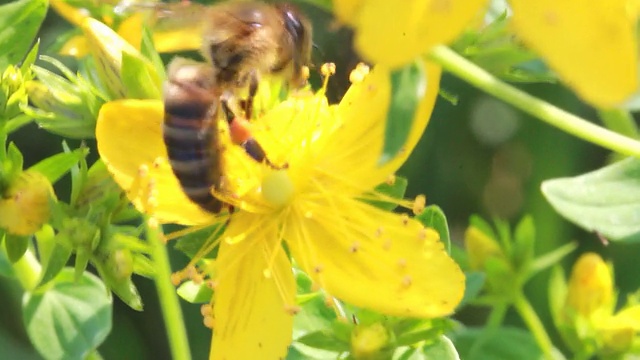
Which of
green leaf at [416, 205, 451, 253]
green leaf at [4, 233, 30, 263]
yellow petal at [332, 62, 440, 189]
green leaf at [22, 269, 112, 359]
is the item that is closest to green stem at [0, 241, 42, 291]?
green leaf at [22, 269, 112, 359]

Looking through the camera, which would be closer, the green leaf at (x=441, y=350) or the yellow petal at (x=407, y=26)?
the yellow petal at (x=407, y=26)

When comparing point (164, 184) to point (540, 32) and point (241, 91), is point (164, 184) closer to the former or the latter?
point (241, 91)

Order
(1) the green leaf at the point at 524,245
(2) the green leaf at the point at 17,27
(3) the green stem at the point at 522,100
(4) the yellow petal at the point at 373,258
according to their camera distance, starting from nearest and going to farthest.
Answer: (3) the green stem at the point at 522,100 < (4) the yellow petal at the point at 373,258 < (2) the green leaf at the point at 17,27 < (1) the green leaf at the point at 524,245

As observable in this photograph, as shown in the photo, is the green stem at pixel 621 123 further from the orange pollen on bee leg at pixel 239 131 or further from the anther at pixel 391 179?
the orange pollen on bee leg at pixel 239 131

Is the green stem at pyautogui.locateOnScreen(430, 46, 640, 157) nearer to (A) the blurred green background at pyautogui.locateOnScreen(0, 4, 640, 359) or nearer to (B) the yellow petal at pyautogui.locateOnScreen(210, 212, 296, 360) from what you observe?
(B) the yellow petal at pyautogui.locateOnScreen(210, 212, 296, 360)

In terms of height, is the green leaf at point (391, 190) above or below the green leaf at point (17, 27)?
below

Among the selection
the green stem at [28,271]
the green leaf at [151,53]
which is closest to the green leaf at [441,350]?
the green leaf at [151,53]
